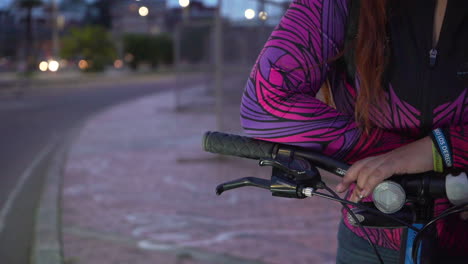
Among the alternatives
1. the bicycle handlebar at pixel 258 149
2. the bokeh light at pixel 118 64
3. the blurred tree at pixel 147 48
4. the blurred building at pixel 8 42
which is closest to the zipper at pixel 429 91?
the bicycle handlebar at pixel 258 149

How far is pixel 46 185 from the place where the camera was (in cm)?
764

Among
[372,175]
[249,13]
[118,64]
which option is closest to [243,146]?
[372,175]

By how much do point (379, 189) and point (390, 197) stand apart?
0.09 feet

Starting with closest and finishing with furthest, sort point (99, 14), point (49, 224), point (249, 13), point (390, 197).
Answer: point (390, 197) < point (49, 224) < point (249, 13) < point (99, 14)

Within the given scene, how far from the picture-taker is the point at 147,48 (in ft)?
194

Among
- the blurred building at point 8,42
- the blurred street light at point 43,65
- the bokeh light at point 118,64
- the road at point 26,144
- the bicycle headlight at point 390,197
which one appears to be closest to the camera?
the bicycle headlight at point 390,197

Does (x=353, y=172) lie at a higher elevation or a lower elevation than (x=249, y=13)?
lower

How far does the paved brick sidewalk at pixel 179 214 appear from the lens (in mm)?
4652

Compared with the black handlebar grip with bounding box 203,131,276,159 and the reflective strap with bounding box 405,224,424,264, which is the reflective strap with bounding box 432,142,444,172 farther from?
the black handlebar grip with bounding box 203,131,276,159

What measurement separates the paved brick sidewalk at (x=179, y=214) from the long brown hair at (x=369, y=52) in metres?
3.18

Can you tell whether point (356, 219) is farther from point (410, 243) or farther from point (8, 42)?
point (8, 42)

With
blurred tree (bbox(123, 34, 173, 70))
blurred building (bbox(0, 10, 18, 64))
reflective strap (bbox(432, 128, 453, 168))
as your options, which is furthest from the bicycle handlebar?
blurred building (bbox(0, 10, 18, 64))

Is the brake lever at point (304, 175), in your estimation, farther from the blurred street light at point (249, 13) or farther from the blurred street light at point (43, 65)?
the blurred street light at point (43, 65)

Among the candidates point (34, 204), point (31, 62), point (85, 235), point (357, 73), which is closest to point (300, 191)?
point (357, 73)
